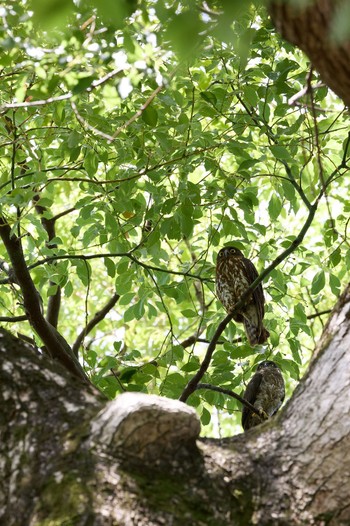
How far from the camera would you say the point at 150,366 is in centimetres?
416

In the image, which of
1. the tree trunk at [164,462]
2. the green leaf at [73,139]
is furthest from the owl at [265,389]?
the tree trunk at [164,462]

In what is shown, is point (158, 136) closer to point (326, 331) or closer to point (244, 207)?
point (244, 207)

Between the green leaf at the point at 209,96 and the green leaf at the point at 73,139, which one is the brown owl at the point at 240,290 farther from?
the green leaf at the point at 73,139

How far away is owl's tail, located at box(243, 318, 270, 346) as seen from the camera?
5367mm

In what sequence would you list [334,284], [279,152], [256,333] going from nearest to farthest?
[279,152], [334,284], [256,333]

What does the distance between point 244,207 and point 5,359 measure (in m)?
2.37

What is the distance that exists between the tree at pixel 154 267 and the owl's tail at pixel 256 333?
0.14 m

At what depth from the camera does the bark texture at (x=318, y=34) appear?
1621 millimetres

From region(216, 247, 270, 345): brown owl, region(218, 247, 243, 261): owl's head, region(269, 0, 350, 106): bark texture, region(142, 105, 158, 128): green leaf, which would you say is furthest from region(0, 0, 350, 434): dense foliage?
region(269, 0, 350, 106): bark texture

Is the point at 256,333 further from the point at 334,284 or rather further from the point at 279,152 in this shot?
→ the point at 279,152

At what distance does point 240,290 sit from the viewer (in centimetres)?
570

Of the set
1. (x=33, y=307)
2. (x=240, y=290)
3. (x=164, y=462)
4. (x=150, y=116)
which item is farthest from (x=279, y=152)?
(x=164, y=462)

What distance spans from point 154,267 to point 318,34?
2.92 meters

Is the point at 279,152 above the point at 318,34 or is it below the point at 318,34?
above
